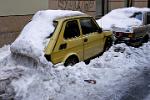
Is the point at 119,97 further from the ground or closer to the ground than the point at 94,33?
closer to the ground

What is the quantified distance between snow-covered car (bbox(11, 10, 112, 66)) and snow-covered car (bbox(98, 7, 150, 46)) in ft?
10.8

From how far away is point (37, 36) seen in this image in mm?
9805

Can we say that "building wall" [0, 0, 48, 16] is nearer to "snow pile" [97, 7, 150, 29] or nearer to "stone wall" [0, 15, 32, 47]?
"stone wall" [0, 15, 32, 47]

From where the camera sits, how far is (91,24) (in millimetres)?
11344

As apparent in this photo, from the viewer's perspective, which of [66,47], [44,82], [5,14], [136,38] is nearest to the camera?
[44,82]

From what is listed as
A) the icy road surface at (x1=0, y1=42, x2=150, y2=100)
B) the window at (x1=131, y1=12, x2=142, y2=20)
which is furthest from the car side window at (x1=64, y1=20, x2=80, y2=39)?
the window at (x1=131, y1=12, x2=142, y2=20)

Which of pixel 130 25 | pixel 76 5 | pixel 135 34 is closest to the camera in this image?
pixel 135 34

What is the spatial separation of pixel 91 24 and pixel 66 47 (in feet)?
5.90

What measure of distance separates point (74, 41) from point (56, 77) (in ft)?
4.69

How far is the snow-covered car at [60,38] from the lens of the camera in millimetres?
9398

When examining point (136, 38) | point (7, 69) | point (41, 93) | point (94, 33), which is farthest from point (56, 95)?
point (136, 38)

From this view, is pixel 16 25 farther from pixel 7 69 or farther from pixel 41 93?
pixel 41 93

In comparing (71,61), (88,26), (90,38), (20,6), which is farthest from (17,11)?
(71,61)

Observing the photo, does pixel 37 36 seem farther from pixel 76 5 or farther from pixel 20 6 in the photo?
pixel 76 5
